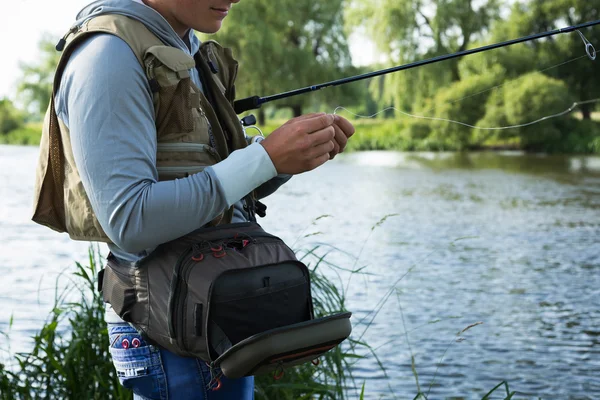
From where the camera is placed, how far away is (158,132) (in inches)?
55.6

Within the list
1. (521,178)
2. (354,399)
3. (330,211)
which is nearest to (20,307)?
(354,399)

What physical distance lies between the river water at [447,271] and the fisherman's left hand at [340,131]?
156cm

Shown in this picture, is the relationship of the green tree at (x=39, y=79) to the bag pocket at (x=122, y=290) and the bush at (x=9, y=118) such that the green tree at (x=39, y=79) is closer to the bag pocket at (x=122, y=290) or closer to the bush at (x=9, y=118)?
the bush at (x=9, y=118)

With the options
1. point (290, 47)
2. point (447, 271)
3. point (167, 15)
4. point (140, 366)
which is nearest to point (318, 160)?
point (167, 15)

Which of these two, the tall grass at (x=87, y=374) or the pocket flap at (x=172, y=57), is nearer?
the pocket flap at (x=172, y=57)

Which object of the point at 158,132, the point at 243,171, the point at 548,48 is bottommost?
the point at 243,171

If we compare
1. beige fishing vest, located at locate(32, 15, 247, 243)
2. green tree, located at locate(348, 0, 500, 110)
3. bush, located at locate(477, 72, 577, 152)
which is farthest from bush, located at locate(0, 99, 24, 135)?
beige fishing vest, located at locate(32, 15, 247, 243)

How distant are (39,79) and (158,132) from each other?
43827 mm

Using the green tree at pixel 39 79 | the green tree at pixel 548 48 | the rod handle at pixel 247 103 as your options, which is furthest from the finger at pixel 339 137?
the green tree at pixel 39 79

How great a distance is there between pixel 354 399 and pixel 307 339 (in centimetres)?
312

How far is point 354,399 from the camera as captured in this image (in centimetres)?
440

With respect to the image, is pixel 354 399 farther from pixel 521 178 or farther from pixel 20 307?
pixel 521 178

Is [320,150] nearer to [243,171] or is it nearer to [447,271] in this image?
[243,171]

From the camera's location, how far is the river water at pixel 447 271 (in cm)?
511
